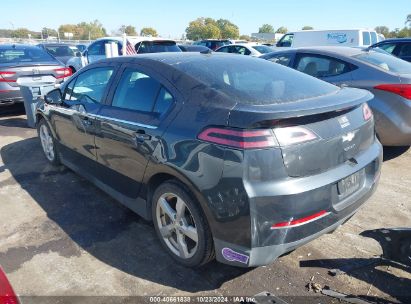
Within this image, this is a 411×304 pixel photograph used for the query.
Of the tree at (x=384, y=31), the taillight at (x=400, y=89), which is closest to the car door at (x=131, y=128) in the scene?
the taillight at (x=400, y=89)

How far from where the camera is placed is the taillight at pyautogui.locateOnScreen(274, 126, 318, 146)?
7.47ft

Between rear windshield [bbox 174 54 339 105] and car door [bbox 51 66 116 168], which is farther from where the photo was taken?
car door [bbox 51 66 116 168]

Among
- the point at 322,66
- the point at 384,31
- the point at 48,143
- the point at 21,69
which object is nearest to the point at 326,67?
the point at 322,66

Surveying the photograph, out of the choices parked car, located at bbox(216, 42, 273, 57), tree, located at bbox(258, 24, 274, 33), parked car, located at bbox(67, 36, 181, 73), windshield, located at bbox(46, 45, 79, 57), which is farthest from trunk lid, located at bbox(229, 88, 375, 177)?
tree, located at bbox(258, 24, 274, 33)

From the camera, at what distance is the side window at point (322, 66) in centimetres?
524

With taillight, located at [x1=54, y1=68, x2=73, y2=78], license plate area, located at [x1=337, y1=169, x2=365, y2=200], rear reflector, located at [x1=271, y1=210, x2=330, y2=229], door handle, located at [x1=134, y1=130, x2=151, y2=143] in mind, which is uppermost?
door handle, located at [x1=134, y1=130, x2=151, y2=143]

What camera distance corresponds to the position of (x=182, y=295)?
2.63m

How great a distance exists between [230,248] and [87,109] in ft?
7.18

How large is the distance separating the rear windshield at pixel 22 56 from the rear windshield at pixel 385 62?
6.56m

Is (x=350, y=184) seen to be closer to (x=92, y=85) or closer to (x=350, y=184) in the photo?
(x=350, y=184)

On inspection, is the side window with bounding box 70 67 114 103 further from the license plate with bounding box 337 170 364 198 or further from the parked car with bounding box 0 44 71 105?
the parked car with bounding box 0 44 71 105

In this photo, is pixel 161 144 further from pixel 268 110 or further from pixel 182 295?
pixel 182 295

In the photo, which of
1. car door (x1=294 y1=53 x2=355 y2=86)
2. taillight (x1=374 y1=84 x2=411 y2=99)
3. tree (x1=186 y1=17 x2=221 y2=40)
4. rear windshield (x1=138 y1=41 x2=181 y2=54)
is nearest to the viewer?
taillight (x1=374 y1=84 x2=411 y2=99)

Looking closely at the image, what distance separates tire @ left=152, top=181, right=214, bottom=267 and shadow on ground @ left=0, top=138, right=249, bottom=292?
0.15 metres
